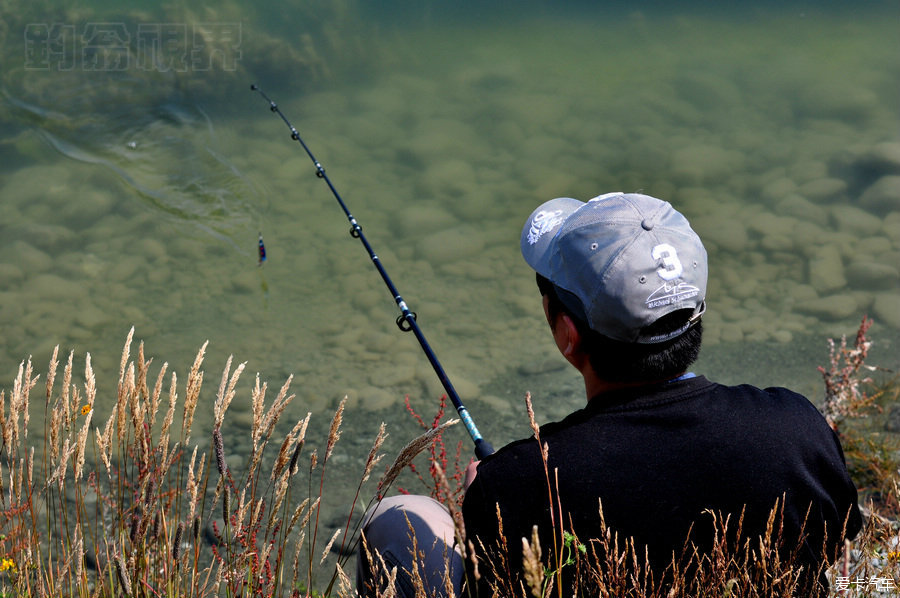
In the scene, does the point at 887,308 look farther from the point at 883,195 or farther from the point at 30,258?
the point at 30,258

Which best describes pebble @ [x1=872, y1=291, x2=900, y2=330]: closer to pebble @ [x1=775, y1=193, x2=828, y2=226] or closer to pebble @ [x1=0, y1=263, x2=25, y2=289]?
pebble @ [x1=775, y1=193, x2=828, y2=226]

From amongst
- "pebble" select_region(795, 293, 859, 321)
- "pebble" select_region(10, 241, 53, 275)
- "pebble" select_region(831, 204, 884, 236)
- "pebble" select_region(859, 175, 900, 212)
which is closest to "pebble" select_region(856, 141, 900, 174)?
"pebble" select_region(859, 175, 900, 212)

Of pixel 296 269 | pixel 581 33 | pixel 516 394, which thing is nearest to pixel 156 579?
pixel 516 394

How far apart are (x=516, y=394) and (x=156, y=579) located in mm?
3053

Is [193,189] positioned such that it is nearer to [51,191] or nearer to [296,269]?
[51,191]

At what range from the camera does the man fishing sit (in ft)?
5.31

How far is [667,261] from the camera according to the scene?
1790 millimetres

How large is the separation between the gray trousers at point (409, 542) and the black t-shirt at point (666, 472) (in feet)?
1.29

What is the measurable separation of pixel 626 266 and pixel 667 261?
97 millimetres

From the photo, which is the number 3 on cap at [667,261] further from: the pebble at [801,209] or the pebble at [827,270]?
the pebble at [801,209]

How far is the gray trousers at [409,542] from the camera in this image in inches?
82.4

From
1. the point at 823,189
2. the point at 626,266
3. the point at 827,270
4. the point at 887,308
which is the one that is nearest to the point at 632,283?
the point at 626,266

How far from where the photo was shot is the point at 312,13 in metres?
10.3

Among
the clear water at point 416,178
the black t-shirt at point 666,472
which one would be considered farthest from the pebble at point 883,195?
the black t-shirt at point 666,472
